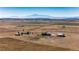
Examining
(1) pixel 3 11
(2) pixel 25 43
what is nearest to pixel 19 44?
(2) pixel 25 43

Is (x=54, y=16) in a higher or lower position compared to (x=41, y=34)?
higher

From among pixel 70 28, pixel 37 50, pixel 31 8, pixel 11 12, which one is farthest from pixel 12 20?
pixel 70 28

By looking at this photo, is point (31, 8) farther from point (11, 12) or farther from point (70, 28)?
point (70, 28)
